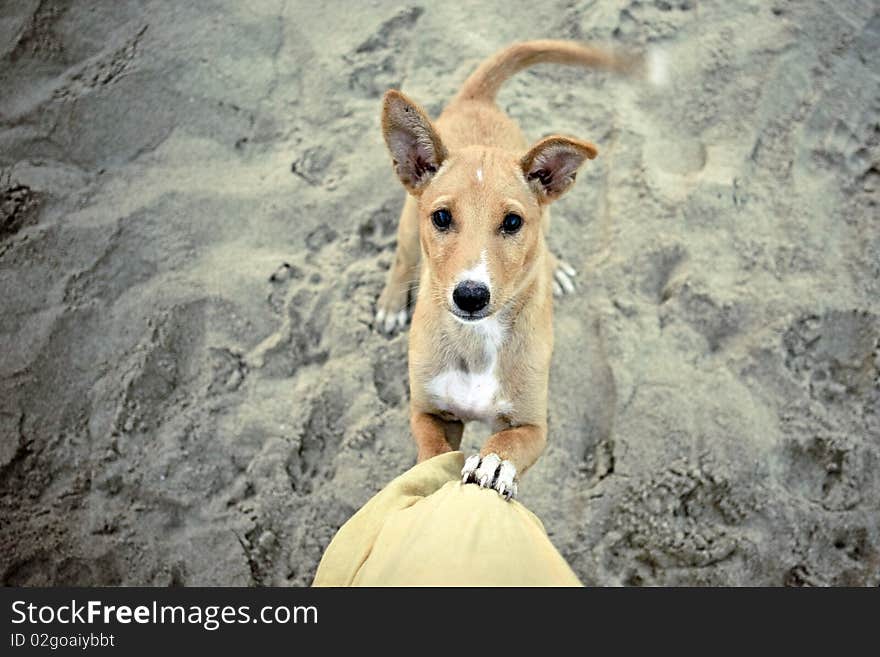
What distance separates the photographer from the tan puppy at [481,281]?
2.51 m

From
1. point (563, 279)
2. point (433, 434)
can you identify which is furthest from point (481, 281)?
point (563, 279)

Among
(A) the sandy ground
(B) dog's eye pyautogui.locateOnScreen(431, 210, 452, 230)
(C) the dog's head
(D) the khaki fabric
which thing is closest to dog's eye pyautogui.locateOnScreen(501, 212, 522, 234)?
(C) the dog's head

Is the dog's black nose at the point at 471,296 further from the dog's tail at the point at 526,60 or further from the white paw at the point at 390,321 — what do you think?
the dog's tail at the point at 526,60

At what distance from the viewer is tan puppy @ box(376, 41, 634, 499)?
2.51 m

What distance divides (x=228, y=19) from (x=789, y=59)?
337cm

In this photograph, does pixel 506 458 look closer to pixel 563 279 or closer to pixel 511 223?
pixel 511 223

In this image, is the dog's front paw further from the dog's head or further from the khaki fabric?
the dog's head

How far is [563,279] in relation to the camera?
12.7ft

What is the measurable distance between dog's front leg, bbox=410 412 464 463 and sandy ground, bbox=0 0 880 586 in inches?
16.0

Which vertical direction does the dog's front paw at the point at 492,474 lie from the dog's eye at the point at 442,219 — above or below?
below

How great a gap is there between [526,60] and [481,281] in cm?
168

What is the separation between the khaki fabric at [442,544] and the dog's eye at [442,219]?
0.89m

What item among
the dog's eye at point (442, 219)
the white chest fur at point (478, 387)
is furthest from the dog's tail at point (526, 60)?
Result: the white chest fur at point (478, 387)
